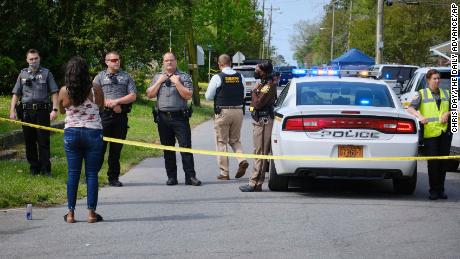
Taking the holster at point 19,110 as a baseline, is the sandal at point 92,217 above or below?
below

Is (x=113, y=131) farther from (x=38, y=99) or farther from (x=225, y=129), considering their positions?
(x=225, y=129)

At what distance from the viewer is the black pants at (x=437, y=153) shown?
10.5m

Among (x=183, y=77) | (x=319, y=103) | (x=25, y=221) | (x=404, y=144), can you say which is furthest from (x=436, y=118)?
(x=25, y=221)

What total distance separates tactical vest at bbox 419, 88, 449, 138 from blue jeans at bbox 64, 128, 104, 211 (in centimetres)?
416

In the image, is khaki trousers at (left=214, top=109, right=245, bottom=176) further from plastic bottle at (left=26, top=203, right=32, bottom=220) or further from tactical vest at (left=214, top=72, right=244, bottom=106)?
plastic bottle at (left=26, top=203, right=32, bottom=220)

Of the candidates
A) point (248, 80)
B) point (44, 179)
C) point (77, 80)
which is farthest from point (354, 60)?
point (77, 80)

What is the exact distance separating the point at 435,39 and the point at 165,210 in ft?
166

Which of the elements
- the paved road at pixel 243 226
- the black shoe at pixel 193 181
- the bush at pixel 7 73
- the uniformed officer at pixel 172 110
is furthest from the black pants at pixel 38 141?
the bush at pixel 7 73

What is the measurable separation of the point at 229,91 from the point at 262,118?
1342 mm

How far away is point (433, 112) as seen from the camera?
10.5 meters

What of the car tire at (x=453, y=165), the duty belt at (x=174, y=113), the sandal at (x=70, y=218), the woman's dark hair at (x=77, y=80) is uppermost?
the woman's dark hair at (x=77, y=80)

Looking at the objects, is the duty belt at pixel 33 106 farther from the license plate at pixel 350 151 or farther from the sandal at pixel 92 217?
the license plate at pixel 350 151

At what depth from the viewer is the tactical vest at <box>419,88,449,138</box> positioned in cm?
1045

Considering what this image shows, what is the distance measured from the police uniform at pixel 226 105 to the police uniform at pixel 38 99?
7.42ft
